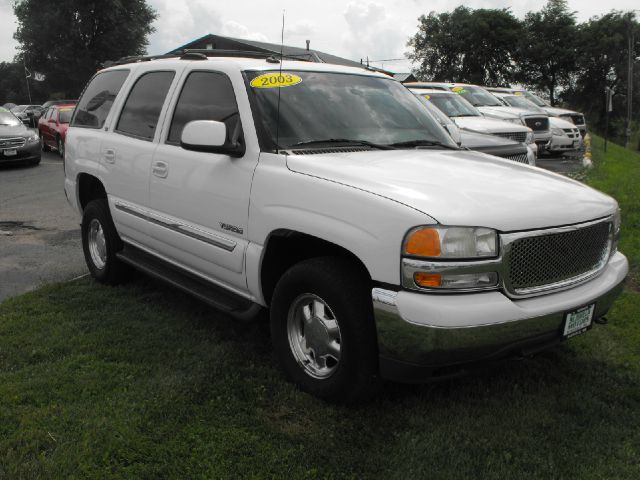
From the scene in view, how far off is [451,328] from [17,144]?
48.8 feet

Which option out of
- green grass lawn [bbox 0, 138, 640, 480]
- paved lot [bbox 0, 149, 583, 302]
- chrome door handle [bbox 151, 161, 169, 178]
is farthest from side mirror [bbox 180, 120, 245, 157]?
paved lot [bbox 0, 149, 583, 302]

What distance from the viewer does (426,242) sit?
2838 mm

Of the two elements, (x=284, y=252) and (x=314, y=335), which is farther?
(x=284, y=252)

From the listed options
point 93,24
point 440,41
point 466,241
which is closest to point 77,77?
point 93,24

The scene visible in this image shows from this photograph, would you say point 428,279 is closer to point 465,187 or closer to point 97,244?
point 465,187

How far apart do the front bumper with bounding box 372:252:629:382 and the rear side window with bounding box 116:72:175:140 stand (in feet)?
8.36

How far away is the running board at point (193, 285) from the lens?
152 inches

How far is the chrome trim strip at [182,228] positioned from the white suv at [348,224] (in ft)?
0.05

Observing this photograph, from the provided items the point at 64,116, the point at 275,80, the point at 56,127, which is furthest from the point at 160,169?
the point at 56,127

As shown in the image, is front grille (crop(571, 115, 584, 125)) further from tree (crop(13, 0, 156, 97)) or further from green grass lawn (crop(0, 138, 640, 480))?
tree (crop(13, 0, 156, 97))

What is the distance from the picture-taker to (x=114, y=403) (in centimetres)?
341

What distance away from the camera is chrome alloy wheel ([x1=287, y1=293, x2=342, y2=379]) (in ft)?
10.9

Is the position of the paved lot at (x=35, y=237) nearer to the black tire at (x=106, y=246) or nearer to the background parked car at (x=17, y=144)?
the black tire at (x=106, y=246)

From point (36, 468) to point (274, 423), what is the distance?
3.65 feet
